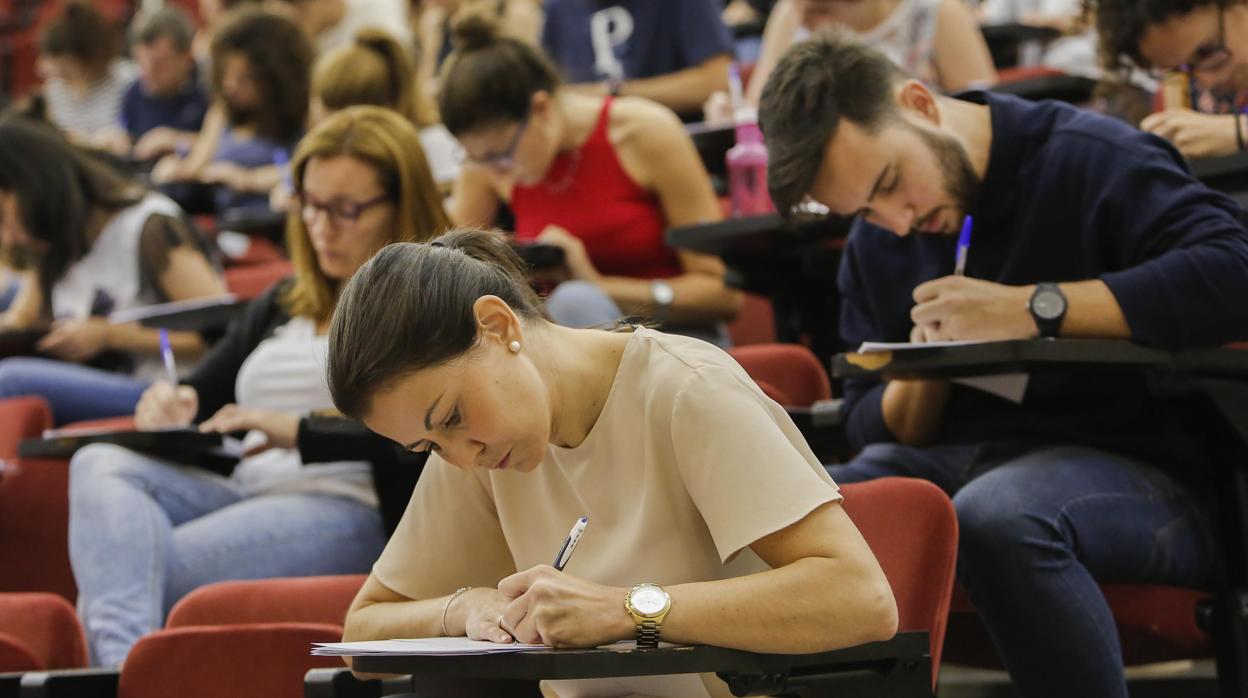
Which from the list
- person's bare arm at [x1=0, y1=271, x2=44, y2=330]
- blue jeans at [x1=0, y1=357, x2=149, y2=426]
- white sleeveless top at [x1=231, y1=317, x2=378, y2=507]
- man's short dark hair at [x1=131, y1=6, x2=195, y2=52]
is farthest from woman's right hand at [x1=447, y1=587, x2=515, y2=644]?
man's short dark hair at [x1=131, y1=6, x2=195, y2=52]

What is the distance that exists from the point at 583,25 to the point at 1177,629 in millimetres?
2496

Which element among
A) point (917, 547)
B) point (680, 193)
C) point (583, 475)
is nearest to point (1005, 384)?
point (917, 547)

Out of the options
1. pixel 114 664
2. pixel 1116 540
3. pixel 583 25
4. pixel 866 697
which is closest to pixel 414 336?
pixel 866 697

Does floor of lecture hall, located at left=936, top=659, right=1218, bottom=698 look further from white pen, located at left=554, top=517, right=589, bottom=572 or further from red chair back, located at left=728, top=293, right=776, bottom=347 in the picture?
white pen, located at left=554, top=517, right=589, bottom=572

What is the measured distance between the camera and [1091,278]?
2033 millimetres

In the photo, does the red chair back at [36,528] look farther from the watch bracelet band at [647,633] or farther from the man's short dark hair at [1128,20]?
Answer: the man's short dark hair at [1128,20]

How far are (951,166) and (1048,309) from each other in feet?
0.86

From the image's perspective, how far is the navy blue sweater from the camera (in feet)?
6.19

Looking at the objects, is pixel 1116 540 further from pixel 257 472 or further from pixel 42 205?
pixel 42 205

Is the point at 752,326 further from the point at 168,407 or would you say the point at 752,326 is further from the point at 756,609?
the point at 756,609

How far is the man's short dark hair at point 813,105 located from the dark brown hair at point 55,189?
1.93 metres

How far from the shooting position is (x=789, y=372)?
2.47 meters

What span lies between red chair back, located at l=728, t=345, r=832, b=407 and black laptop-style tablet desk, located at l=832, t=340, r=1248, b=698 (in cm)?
48

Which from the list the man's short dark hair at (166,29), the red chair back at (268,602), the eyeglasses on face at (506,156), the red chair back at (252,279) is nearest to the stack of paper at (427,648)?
the red chair back at (268,602)
